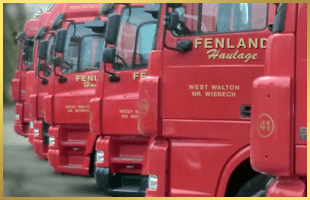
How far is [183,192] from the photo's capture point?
203 inches

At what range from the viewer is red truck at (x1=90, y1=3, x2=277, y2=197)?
16.2 ft

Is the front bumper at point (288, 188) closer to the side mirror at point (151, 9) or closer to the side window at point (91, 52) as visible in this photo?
the side mirror at point (151, 9)

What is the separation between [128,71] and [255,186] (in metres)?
3.56

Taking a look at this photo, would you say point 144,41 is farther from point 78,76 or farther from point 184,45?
point 184,45

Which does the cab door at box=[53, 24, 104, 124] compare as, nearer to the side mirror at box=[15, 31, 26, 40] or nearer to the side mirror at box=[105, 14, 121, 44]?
the side mirror at box=[105, 14, 121, 44]

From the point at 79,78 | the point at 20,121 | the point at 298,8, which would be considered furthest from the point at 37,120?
the point at 298,8

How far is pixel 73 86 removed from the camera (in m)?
10.2

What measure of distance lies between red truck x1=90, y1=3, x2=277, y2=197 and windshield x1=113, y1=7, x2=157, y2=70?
2.38 metres

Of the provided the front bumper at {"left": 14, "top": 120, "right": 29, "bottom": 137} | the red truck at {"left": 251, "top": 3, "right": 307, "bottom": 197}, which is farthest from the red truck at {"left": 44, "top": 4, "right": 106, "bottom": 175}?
the red truck at {"left": 251, "top": 3, "right": 307, "bottom": 197}

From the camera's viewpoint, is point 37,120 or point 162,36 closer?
point 162,36

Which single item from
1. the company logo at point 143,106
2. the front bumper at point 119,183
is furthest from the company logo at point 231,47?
the front bumper at point 119,183

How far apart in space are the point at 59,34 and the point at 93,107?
7.22 ft

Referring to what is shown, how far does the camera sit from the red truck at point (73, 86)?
9.92m

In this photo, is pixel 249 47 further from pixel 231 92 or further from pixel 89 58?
pixel 89 58
